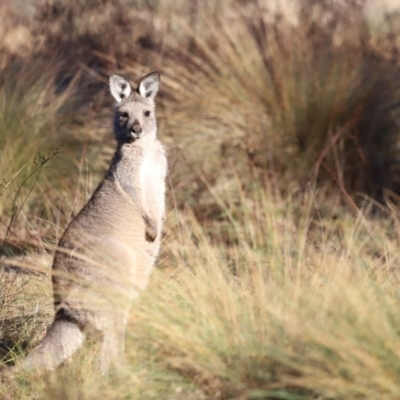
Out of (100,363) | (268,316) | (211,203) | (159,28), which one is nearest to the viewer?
(268,316)

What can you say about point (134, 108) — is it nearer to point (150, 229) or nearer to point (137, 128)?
point (137, 128)

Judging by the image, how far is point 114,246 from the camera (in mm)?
4488

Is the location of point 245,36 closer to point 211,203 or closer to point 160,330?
point 211,203

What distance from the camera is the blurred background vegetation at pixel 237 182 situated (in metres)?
3.53

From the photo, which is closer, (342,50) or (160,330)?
(160,330)

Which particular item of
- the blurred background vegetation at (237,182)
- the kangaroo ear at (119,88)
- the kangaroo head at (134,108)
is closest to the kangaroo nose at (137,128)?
the kangaroo head at (134,108)

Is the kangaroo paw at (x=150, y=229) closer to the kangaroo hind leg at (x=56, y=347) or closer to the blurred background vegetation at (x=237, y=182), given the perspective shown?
the blurred background vegetation at (x=237, y=182)

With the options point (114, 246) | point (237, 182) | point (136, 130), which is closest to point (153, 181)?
point (136, 130)

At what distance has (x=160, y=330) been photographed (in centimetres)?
375

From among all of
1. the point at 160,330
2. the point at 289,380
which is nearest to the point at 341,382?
the point at 289,380

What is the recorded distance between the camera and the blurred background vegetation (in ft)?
11.6

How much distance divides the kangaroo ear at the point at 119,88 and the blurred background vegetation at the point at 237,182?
56 centimetres

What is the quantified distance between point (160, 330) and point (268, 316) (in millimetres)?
435

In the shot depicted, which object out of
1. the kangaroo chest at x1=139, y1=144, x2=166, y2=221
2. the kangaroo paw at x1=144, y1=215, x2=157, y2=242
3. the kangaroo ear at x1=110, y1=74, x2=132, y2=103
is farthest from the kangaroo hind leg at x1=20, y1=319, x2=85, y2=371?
the kangaroo ear at x1=110, y1=74, x2=132, y2=103
